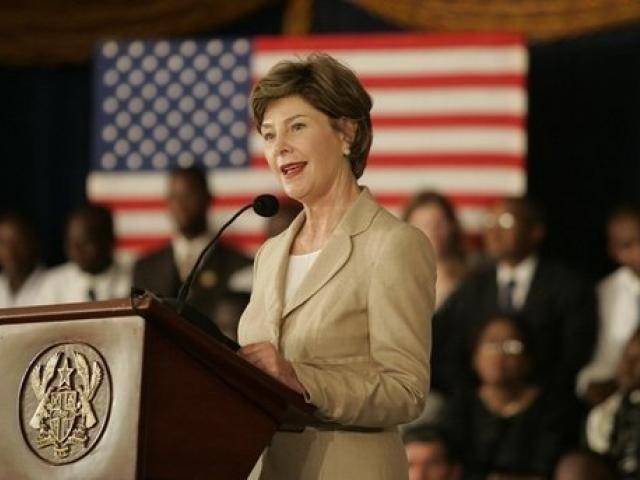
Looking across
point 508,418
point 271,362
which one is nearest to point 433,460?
point 508,418

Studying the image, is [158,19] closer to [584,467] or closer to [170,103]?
[170,103]

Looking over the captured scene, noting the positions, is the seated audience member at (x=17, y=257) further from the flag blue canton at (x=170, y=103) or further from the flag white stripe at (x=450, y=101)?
the flag white stripe at (x=450, y=101)

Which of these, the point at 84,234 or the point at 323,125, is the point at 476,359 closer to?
the point at 84,234

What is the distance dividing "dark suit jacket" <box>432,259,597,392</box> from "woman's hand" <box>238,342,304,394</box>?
376cm

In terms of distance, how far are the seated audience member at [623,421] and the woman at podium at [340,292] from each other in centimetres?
298

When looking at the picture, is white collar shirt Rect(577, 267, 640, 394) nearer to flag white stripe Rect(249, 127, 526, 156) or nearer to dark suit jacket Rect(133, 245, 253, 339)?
flag white stripe Rect(249, 127, 526, 156)

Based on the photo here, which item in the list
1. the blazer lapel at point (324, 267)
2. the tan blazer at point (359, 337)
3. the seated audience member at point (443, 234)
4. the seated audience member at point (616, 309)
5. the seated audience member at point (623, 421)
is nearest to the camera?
the tan blazer at point (359, 337)

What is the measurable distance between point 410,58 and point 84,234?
1.83 m

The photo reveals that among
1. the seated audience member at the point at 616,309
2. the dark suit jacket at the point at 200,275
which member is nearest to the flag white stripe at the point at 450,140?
the seated audience member at the point at 616,309

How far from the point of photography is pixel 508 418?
5.79 m

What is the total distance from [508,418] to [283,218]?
1.30m

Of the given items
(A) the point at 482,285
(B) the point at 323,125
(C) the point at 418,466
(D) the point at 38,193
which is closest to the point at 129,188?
(D) the point at 38,193

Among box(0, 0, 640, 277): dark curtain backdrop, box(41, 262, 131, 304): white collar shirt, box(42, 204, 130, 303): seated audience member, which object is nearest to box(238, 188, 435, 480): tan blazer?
box(41, 262, 131, 304): white collar shirt

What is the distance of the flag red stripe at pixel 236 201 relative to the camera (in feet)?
24.8
